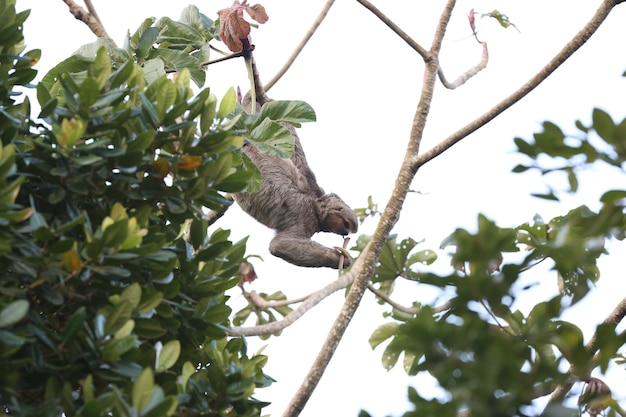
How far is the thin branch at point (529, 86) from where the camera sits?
372 cm

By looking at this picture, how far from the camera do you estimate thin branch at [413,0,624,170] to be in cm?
372

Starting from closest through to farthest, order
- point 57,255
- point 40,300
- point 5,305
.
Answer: point 5,305 → point 57,255 → point 40,300

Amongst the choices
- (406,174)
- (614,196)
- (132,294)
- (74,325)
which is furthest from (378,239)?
(614,196)

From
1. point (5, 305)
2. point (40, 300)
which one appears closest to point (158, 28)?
point (40, 300)

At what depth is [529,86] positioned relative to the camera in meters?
3.77

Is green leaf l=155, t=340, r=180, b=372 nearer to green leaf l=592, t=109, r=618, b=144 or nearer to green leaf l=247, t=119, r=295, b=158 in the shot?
green leaf l=592, t=109, r=618, b=144

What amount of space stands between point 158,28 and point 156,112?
71.5 inches

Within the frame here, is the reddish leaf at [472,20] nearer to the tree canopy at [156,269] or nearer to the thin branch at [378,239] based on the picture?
the thin branch at [378,239]

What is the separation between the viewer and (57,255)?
2283 mm

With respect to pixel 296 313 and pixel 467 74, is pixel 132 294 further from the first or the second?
pixel 467 74

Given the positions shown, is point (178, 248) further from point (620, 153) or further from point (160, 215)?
point (620, 153)

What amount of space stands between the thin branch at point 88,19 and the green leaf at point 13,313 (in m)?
2.73

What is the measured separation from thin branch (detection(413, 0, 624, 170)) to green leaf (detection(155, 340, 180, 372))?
1.69 m

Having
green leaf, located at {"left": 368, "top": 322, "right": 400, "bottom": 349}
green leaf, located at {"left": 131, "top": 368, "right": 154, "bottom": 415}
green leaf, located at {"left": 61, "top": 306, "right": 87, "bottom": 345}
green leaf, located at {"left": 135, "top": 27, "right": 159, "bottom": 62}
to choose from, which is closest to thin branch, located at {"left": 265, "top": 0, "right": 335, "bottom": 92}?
green leaf, located at {"left": 135, "top": 27, "right": 159, "bottom": 62}
